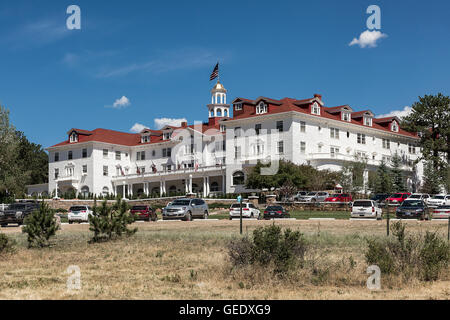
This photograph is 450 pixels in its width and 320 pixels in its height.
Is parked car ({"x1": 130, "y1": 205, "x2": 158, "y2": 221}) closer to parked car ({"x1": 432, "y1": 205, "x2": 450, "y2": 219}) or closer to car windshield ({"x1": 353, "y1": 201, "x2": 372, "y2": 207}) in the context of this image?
car windshield ({"x1": 353, "y1": 201, "x2": 372, "y2": 207})

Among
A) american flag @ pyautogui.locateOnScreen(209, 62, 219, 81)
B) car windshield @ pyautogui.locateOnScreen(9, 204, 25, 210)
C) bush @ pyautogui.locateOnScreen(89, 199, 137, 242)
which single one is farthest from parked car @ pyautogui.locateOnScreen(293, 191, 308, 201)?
bush @ pyautogui.locateOnScreen(89, 199, 137, 242)

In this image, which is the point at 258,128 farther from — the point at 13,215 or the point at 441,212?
the point at 13,215

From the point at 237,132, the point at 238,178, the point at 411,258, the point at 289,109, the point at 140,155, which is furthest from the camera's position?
the point at 140,155

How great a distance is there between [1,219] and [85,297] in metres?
31.3

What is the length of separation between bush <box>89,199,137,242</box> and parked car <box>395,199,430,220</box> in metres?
22.1

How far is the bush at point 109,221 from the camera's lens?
25.5 meters

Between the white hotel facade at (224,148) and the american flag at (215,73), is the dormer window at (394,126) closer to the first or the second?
the white hotel facade at (224,148)

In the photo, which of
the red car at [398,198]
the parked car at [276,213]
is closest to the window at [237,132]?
the red car at [398,198]

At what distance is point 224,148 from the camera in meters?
82.9

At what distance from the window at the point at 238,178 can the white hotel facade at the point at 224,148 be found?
0.42 feet

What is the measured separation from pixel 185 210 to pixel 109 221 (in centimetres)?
1683

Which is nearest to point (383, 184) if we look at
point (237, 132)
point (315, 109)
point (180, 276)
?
point (315, 109)

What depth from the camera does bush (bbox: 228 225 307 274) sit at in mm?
16000
